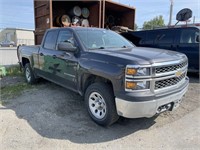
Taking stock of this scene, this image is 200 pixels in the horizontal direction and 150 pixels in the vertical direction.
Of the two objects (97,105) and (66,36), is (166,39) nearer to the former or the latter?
(66,36)

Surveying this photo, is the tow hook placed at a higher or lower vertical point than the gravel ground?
higher

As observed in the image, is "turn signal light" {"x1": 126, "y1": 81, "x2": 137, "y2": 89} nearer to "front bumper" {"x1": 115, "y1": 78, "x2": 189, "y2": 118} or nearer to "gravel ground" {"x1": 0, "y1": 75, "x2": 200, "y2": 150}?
"front bumper" {"x1": 115, "y1": 78, "x2": 189, "y2": 118}

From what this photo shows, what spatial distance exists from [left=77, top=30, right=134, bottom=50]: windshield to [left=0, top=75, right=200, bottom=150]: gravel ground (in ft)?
4.90

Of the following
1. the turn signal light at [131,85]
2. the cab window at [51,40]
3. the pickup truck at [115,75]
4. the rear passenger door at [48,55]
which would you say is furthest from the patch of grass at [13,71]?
the turn signal light at [131,85]

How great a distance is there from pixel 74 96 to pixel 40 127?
5.78 ft

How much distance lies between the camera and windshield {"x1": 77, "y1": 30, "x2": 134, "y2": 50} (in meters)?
4.14

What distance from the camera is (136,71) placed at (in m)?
2.94

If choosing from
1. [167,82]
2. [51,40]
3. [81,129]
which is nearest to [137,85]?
[167,82]

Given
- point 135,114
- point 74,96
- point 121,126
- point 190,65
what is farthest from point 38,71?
point 190,65

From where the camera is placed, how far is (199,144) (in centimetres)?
309

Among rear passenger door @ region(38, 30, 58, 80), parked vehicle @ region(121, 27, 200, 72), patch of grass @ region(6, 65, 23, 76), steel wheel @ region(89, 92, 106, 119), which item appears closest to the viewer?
steel wheel @ region(89, 92, 106, 119)

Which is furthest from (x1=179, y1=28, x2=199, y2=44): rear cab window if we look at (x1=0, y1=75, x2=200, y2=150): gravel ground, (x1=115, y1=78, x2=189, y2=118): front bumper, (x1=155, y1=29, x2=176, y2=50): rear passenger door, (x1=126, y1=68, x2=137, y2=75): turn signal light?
(x1=126, y1=68, x2=137, y2=75): turn signal light

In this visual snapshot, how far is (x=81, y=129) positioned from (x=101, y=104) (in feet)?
1.90

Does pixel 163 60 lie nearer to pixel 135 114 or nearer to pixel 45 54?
pixel 135 114
